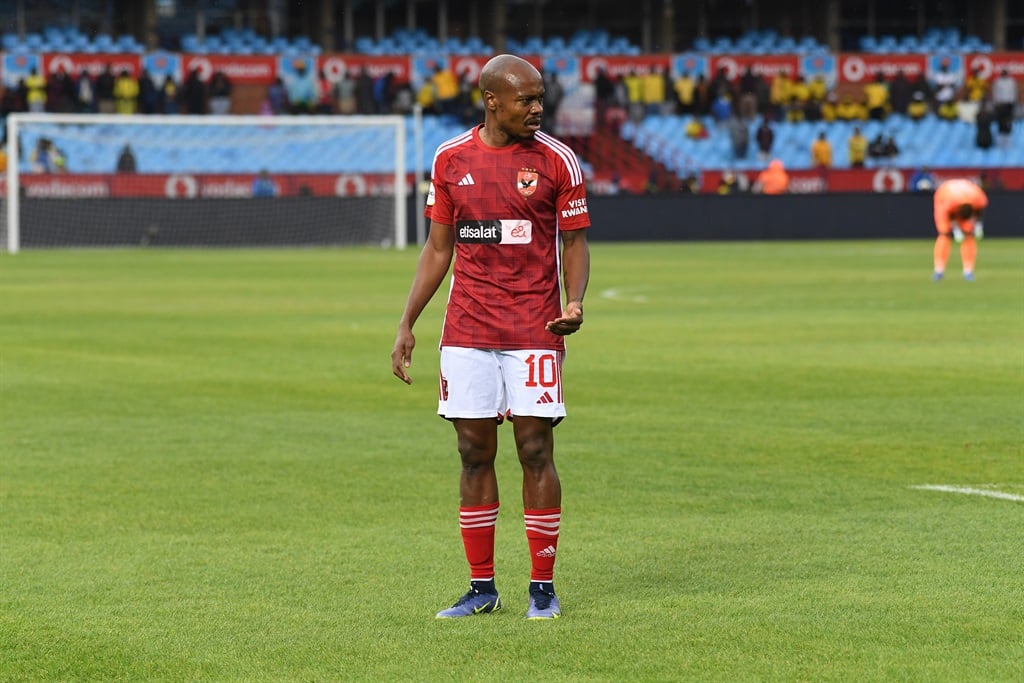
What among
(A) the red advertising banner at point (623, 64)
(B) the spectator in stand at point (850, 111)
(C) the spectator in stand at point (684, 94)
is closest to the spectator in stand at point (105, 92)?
(A) the red advertising banner at point (623, 64)

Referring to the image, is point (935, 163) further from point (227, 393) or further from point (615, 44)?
point (227, 393)

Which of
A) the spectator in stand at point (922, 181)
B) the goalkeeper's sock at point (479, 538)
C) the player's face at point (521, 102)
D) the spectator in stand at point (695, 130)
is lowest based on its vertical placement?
the spectator in stand at point (922, 181)

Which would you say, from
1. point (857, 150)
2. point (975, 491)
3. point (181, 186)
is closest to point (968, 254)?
point (975, 491)

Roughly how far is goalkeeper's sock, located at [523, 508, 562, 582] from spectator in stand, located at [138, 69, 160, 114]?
4427cm

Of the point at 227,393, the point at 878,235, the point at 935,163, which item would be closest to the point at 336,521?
the point at 227,393

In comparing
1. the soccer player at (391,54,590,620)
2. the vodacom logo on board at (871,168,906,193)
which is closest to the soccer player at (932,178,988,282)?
the soccer player at (391,54,590,620)

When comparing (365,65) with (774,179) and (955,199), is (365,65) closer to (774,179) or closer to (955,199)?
(774,179)

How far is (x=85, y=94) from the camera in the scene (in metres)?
49.0

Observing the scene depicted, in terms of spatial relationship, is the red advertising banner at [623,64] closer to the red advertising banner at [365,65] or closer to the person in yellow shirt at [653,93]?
the person in yellow shirt at [653,93]

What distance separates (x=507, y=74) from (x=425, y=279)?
0.87 metres

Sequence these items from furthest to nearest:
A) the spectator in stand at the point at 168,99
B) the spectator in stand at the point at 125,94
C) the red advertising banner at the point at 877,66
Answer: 1. the red advertising banner at the point at 877,66
2. the spectator in stand at the point at 168,99
3. the spectator in stand at the point at 125,94

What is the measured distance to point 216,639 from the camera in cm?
587

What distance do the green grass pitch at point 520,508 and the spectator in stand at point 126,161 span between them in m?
27.5

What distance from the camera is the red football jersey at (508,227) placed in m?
6.18
